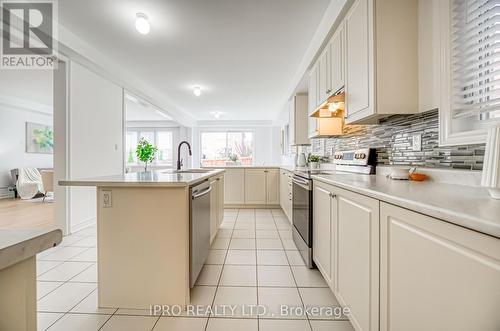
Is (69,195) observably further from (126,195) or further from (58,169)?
(126,195)

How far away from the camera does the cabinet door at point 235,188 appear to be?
480cm

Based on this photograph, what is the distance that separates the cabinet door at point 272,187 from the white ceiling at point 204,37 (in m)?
1.79

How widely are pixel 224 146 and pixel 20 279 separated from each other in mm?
8569

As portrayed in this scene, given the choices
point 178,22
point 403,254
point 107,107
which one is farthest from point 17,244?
point 107,107

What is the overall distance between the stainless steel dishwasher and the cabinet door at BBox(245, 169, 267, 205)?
269 cm

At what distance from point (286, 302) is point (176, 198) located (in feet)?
3.44

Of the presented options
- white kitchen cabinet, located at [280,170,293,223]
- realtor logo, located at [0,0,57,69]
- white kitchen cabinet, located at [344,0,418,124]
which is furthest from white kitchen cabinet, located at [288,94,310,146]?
realtor logo, located at [0,0,57,69]

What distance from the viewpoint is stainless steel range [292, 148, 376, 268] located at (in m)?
2.03

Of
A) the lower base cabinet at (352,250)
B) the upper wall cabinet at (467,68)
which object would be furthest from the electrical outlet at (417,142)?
the lower base cabinet at (352,250)

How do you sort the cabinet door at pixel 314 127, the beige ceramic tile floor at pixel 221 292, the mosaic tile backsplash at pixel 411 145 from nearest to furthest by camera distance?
the mosaic tile backsplash at pixel 411 145 → the beige ceramic tile floor at pixel 221 292 → the cabinet door at pixel 314 127

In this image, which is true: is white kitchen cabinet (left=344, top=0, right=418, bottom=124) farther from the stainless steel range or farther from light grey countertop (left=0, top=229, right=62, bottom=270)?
light grey countertop (left=0, top=229, right=62, bottom=270)

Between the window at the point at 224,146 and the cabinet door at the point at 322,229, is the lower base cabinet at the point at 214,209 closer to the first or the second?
the cabinet door at the point at 322,229

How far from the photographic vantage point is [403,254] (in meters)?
Answer: 0.84

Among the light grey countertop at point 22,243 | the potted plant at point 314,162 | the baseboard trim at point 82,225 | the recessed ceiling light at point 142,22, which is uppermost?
the recessed ceiling light at point 142,22
